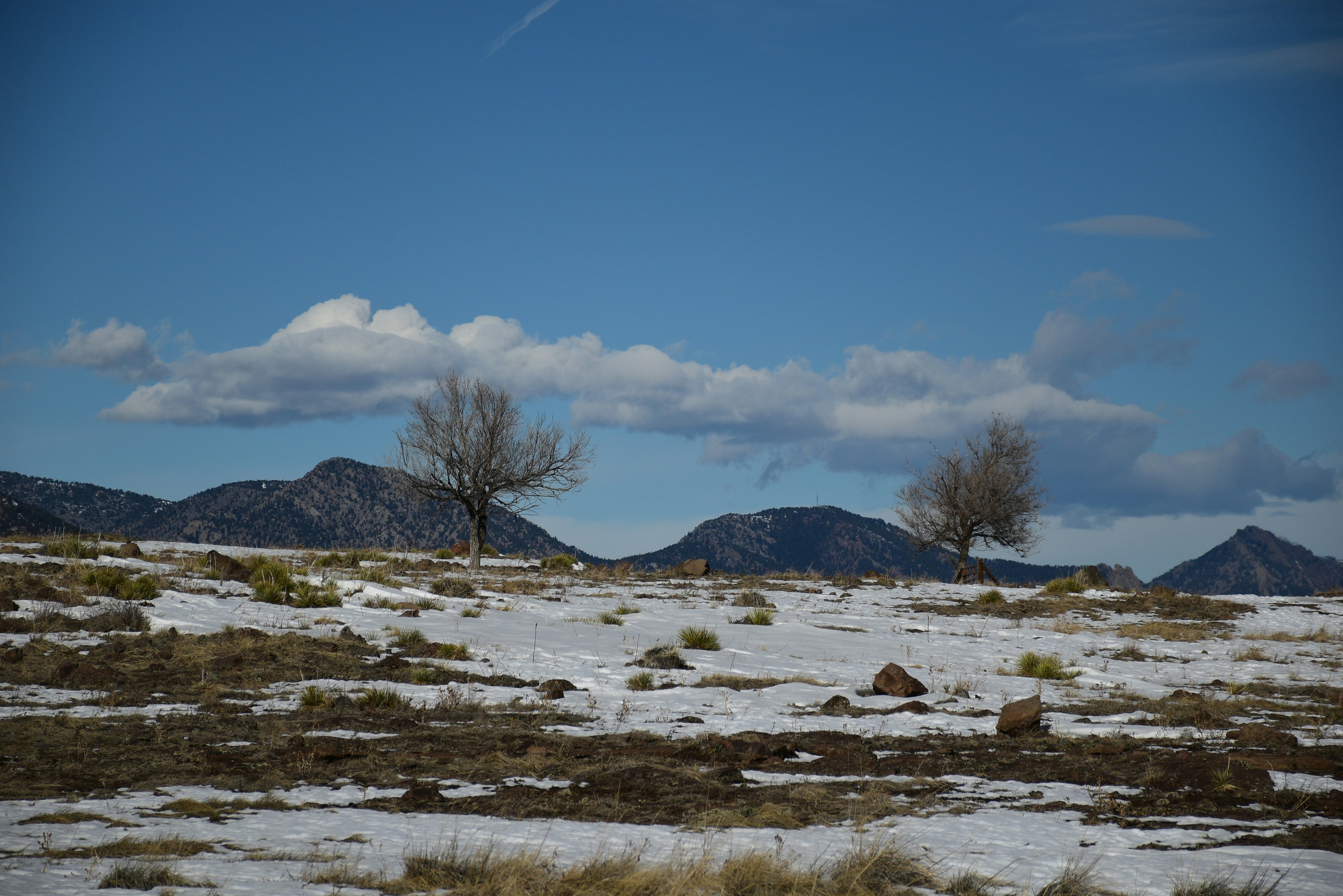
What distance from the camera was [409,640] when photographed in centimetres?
1234

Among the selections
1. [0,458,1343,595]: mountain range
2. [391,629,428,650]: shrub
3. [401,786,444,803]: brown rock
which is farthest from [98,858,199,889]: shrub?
[0,458,1343,595]: mountain range

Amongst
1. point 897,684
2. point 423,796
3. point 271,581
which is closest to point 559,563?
point 271,581

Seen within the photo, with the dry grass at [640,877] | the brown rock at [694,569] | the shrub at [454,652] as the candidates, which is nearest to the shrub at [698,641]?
the shrub at [454,652]

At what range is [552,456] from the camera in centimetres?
3350

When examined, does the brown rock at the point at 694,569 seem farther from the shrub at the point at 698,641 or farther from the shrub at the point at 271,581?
the shrub at the point at 698,641

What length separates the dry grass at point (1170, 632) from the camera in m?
17.4

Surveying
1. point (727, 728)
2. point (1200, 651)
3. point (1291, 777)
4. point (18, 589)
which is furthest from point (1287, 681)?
point (18, 589)

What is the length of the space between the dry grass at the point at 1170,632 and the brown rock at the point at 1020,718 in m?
11.0

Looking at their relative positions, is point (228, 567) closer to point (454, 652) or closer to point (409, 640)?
point (409, 640)

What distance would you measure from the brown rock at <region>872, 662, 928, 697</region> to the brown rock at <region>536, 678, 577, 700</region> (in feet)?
11.3

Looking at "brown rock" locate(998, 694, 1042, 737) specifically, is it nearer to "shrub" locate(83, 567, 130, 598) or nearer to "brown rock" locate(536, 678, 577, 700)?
"brown rock" locate(536, 678, 577, 700)

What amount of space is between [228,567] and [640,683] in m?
11.3

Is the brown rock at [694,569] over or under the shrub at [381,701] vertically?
over

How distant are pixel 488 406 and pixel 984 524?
22.8 m
